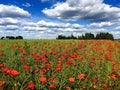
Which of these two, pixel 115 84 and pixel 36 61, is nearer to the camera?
pixel 115 84

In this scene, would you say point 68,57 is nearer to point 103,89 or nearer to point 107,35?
point 103,89

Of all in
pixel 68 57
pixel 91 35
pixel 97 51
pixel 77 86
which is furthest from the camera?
pixel 91 35

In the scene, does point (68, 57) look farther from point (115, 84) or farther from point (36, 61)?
point (115, 84)

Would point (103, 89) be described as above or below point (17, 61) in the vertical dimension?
below

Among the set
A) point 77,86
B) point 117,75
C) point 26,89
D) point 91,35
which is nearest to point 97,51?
point 117,75

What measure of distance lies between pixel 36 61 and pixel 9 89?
7.52 ft

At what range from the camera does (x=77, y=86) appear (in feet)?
14.5

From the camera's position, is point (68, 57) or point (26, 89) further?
point (68, 57)

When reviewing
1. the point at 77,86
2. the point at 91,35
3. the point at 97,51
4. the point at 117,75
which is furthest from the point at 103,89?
the point at 91,35

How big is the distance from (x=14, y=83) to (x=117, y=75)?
2953mm

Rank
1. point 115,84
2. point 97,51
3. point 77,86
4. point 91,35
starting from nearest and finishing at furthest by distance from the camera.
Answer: point 77,86, point 115,84, point 97,51, point 91,35

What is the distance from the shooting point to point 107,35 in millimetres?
36031

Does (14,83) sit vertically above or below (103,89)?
above

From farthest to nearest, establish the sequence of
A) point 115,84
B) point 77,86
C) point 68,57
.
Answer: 1. point 68,57
2. point 115,84
3. point 77,86
